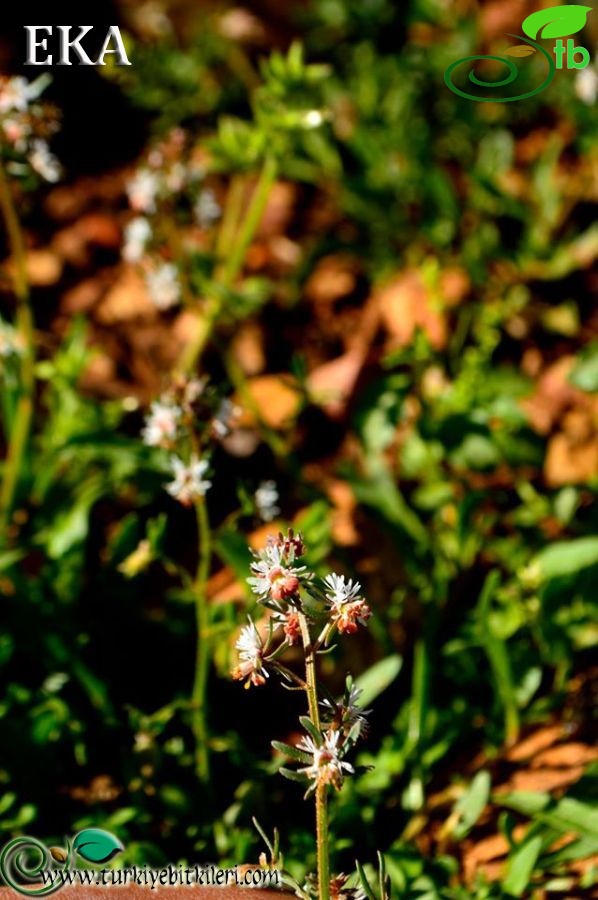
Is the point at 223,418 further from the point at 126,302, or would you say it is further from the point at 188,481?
the point at 126,302

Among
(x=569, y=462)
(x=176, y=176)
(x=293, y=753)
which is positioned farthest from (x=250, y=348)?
(x=293, y=753)

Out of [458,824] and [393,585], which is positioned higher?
[393,585]

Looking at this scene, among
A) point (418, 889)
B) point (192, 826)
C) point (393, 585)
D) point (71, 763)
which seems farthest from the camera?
point (393, 585)

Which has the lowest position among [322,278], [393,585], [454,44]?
[393,585]

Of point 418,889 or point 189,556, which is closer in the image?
point 418,889

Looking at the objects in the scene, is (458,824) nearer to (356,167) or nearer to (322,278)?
(322,278)

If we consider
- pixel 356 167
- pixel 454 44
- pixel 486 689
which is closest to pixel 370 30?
pixel 454 44

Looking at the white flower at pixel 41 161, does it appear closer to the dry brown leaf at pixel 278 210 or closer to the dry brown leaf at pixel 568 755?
the dry brown leaf at pixel 278 210

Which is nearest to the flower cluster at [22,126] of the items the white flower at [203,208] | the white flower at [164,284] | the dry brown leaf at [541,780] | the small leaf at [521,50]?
the white flower at [203,208]
